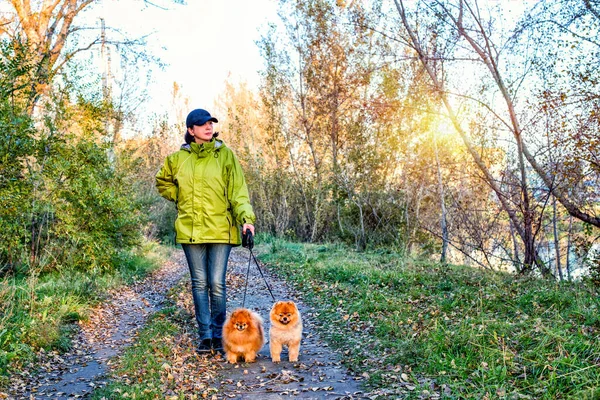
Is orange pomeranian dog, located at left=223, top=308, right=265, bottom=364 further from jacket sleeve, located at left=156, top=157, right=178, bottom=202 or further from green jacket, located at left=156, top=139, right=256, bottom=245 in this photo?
jacket sleeve, located at left=156, top=157, right=178, bottom=202

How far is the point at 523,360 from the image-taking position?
4.03 metres

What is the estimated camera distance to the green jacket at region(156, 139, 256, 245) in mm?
5082

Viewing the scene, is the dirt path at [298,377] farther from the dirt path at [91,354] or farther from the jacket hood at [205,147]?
the jacket hood at [205,147]

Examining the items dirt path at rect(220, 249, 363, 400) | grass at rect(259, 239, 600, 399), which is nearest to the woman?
dirt path at rect(220, 249, 363, 400)

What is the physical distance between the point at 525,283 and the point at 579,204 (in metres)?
2.48

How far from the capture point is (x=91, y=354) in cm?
580

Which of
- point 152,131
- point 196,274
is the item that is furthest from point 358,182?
point 196,274

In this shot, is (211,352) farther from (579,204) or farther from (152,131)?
(152,131)

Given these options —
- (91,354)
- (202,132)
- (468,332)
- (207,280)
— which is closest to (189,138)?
(202,132)

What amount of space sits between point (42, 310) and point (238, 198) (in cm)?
333

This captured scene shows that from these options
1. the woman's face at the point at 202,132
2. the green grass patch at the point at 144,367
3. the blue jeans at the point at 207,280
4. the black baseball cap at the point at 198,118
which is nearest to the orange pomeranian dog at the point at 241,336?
the blue jeans at the point at 207,280

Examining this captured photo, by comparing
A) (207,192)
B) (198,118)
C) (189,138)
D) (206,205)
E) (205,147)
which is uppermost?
(198,118)

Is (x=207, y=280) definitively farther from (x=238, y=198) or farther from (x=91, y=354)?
(x=91, y=354)

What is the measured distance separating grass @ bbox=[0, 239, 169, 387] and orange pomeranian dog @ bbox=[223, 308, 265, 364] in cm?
206
